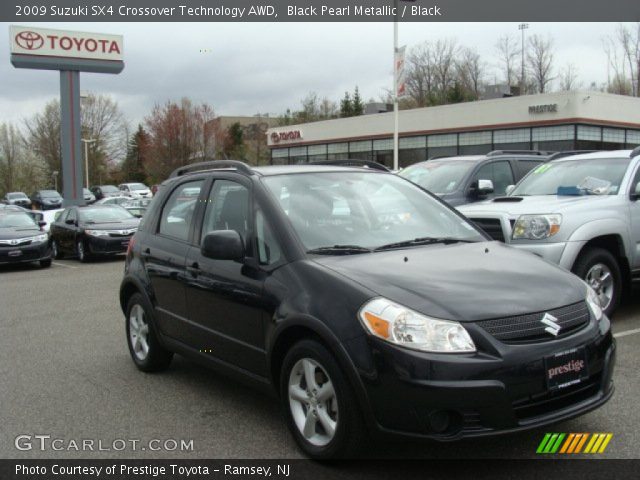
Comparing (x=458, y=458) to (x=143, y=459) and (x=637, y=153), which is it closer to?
(x=143, y=459)

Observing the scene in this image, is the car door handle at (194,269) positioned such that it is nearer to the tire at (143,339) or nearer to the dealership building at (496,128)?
the tire at (143,339)

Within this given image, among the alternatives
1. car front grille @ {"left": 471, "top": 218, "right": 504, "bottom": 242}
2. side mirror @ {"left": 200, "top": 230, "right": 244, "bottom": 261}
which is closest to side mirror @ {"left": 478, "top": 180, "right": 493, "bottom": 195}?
car front grille @ {"left": 471, "top": 218, "right": 504, "bottom": 242}

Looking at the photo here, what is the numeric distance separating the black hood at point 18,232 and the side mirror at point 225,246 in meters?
13.5

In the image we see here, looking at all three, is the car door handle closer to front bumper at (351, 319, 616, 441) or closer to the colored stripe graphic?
front bumper at (351, 319, 616, 441)

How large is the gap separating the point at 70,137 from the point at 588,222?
35.1m

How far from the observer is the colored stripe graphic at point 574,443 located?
3957mm

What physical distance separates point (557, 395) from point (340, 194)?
2033 mm

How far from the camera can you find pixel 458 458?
392 cm

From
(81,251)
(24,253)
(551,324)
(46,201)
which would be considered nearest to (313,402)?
(551,324)

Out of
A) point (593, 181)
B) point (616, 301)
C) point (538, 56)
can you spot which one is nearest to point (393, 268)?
point (616, 301)

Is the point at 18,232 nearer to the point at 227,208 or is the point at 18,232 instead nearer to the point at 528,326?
the point at 227,208

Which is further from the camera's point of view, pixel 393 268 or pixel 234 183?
pixel 234 183

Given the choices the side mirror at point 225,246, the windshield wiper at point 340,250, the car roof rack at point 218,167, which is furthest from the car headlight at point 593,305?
the car roof rack at point 218,167

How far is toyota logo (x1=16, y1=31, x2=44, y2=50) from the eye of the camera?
36.3 meters
